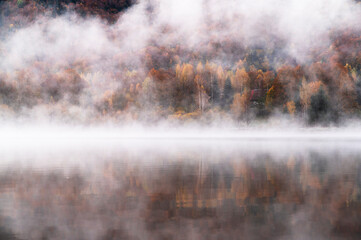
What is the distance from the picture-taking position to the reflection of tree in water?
21.3 ft

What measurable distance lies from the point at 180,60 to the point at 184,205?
120175 millimetres

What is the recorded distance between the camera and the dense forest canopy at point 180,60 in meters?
83.3

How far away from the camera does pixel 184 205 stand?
8.28 meters

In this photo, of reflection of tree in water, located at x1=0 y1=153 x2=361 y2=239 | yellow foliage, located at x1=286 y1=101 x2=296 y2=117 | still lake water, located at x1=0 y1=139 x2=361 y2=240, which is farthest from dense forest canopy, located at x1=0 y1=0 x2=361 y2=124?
still lake water, located at x1=0 y1=139 x2=361 y2=240

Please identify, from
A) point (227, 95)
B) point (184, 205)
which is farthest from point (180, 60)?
point (184, 205)

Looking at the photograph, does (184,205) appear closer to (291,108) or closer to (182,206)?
(182,206)

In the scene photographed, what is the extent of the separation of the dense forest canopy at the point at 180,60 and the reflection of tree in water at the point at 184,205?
66.6 metres

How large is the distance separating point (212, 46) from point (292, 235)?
13046cm

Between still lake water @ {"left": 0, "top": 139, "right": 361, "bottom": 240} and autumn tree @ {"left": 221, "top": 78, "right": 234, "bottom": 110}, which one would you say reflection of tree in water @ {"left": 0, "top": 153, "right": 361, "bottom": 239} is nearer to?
still lake water @ {"left": 0, "top": 139, "right": 361, "bottom": 240}

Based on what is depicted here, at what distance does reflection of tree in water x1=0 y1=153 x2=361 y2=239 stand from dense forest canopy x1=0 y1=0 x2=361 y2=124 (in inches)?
2623

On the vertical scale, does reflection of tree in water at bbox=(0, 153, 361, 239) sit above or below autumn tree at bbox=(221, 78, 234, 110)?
below

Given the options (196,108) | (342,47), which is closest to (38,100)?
(196,108)

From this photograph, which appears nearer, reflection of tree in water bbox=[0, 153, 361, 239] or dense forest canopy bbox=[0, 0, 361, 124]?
reflection of tree in water bbox=[0, 153, 361, 239]

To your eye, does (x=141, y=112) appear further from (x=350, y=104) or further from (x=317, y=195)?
→ (x=317, y=195)
